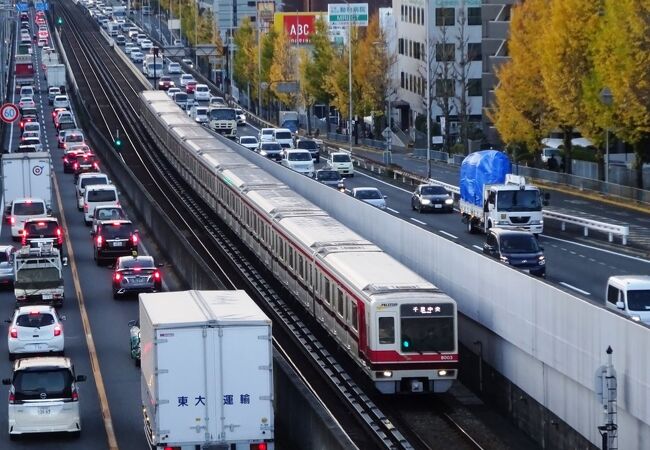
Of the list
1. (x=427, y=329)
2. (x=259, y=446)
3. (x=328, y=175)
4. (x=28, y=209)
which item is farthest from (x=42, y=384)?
(x=328, y=175)

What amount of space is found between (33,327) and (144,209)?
2877 centimetres

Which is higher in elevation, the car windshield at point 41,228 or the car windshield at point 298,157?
the car windshield at point 298,157

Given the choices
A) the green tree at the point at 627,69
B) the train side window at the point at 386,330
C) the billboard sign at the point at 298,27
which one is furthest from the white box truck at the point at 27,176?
the billboard sign at the point at 298,27

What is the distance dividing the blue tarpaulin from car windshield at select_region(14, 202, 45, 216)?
610 inches

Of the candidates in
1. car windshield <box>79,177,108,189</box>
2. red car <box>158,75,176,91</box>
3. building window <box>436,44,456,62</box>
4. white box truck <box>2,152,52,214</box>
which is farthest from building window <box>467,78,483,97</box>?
white box truck <box>2,152,52,214</box>

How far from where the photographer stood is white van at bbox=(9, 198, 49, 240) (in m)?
61.6

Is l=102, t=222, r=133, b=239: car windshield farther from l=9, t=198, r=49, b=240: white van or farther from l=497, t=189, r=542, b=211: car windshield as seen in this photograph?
l=497, t=189, r=542, b=211: car windshield

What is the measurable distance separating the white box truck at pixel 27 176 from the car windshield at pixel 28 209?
4.07 metres

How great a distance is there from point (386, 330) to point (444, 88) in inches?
3069

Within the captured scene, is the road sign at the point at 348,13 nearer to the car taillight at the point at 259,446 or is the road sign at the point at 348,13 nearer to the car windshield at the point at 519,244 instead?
the car windshield at the point at 519,244

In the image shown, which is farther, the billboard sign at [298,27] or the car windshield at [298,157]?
the billboard sign at [298,27]

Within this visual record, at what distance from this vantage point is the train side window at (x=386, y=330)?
105ft

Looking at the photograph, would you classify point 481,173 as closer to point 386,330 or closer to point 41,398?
point 386,330

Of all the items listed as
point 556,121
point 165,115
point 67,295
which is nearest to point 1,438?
point 67,295
